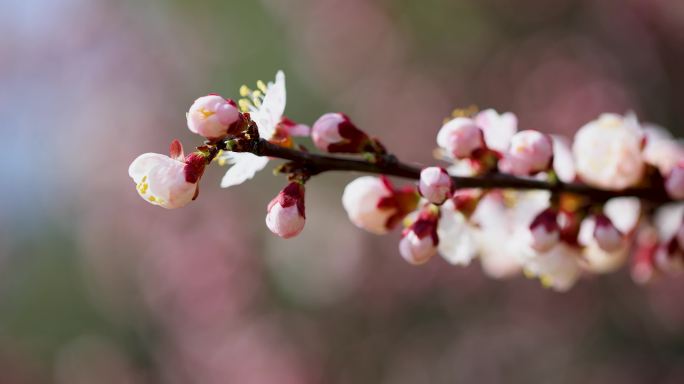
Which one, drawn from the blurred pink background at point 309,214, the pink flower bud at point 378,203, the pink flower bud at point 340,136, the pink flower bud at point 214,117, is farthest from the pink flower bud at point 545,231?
the blurred pink background at point 309,214

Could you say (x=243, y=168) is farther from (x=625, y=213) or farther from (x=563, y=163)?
(x=625, y=213)

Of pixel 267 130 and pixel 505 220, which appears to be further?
pixel 505 220

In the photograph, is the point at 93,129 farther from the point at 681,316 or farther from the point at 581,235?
the point at 581,235

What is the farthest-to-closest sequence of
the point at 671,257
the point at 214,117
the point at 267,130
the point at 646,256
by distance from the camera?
the point at 646,256 < the point at 671,257 < the point at 267,130 < the point at 214,117

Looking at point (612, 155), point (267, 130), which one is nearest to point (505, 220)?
point (612, 155)

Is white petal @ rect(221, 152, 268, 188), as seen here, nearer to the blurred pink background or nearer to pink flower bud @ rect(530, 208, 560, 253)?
pink flower bud @ rect(530, 208, 560, 253)

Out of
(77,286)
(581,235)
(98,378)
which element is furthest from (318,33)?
(581,235)
